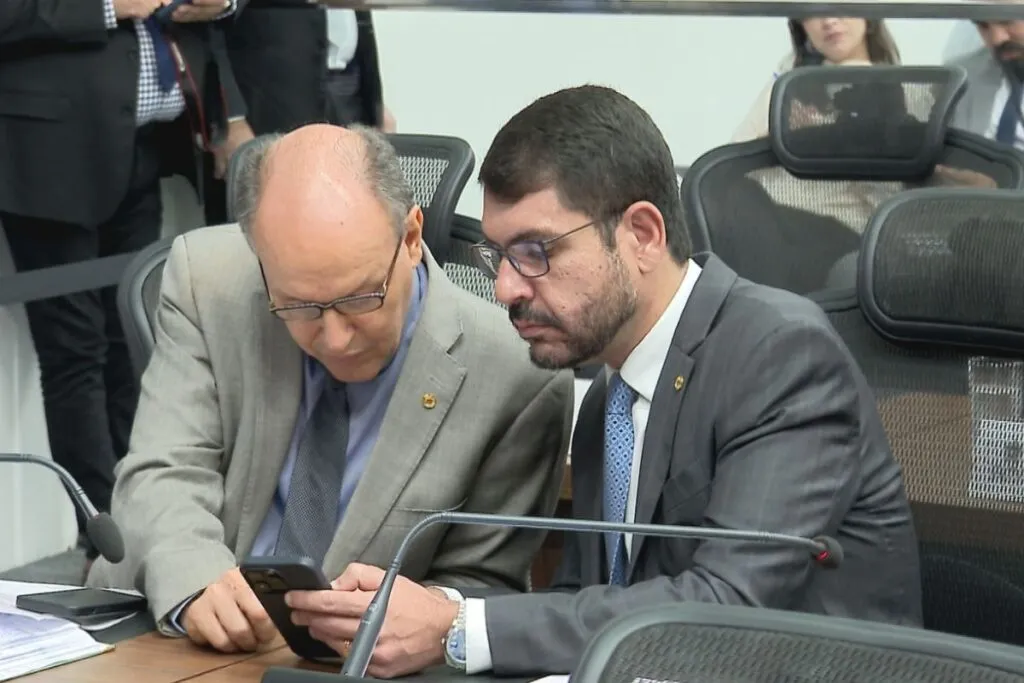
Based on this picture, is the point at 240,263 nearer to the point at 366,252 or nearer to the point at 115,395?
the point at 366,252

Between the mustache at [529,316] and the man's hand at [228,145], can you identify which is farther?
the man's hand at [228,145]

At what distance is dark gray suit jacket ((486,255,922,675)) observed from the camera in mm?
1510

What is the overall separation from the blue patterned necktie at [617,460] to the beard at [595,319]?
7cm

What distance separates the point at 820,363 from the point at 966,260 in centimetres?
30

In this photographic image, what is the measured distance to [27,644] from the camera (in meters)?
1.52

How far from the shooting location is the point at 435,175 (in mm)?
2316

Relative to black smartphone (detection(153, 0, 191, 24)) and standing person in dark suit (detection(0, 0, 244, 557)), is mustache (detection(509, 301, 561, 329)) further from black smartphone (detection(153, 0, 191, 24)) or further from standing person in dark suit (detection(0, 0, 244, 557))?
black smartphone (detection(153, 0, 191, 24))

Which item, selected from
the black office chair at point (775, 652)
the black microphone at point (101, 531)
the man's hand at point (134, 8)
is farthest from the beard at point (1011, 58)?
the black office chair at point (775, 652)

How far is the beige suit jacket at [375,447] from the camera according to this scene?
181 centimetres

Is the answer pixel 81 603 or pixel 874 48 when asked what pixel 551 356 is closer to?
pixel 81 603

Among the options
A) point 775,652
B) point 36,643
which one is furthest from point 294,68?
point 775,652

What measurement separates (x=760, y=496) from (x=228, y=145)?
2378mm

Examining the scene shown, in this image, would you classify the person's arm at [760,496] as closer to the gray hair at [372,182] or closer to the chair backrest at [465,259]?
the gray hair at [372,182]

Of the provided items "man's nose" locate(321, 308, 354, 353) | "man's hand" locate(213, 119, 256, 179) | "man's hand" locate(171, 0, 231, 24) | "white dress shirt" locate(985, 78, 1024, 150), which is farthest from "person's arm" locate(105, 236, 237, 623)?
"white dress shirt" locate(985, 78, 1024, 150)
